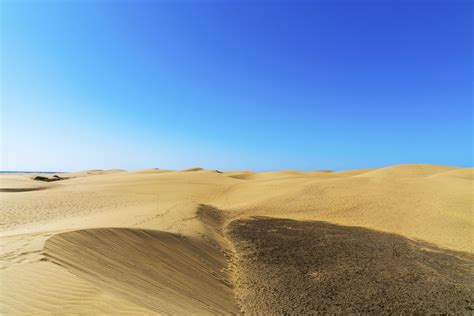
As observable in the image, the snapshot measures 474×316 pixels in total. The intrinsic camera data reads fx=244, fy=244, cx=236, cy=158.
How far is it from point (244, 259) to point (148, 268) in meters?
4.31

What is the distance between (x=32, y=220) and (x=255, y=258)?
11553 mm

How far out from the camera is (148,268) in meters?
6.30

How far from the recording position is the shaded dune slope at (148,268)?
15.5 feet

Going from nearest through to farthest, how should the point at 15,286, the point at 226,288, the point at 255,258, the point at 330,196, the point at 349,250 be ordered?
the point at 15,286, the point at 226,288, the point at 255,258, the point at 349,250, the point at 330,196

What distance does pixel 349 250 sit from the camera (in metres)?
10.6

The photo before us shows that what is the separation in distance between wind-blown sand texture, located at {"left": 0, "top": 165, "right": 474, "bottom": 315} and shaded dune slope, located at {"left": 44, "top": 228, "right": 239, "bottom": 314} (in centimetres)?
4

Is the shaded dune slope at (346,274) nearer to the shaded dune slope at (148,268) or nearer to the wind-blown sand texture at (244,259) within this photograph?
the wind-blown sand texture at (244,259)

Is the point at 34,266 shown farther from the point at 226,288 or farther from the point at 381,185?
the point at 381,185

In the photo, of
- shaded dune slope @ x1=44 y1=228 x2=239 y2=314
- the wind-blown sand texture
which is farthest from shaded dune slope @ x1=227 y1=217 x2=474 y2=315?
shaded dune slope @ x1=44 y1=228 x2=239 y2=314

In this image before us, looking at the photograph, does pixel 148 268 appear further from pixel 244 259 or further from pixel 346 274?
pixel 346 274

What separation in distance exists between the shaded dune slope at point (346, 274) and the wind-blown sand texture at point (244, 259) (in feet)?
0.14

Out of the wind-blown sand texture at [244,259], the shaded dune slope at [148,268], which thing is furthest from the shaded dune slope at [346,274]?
the shaded dune slope at [148,268]

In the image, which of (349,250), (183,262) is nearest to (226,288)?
(183,262)

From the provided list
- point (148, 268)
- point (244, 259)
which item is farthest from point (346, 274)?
point (148, 268)
